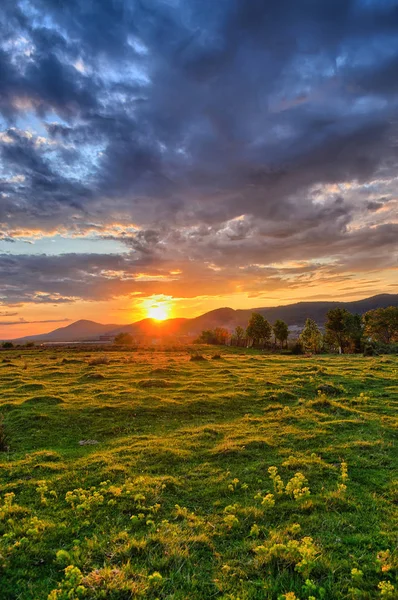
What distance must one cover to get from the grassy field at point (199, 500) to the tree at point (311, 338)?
74.1 m

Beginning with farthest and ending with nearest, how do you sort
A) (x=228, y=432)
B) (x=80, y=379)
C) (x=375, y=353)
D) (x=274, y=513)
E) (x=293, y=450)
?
(x=375, y=353), (x=80, y=379), (x=228, y=432), (x=293, y=450), (x=274, y=513)

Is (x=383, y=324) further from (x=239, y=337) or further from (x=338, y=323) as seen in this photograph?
(x=239, y=337)

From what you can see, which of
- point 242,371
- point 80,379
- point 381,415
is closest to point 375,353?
point 242,371

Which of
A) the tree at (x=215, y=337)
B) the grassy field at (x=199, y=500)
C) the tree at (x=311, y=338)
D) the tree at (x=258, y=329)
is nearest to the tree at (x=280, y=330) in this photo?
the tree at (x=311, y=338)

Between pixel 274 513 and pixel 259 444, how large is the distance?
202 inches

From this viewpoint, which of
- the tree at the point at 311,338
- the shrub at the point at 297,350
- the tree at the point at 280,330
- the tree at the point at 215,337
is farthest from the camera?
the tree at the point at 215,337

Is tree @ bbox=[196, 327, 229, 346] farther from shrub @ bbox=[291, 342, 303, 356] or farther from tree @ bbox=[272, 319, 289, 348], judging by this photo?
shrub @ bbox=[291, 342, 303, 356]

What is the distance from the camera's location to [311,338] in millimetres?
93750

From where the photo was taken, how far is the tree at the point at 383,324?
88500 mm

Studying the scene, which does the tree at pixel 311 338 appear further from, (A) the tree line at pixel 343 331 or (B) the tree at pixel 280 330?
(B) the tree at pixel 280 330

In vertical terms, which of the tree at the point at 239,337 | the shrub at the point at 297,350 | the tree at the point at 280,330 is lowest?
the shrub at the point at 297,350

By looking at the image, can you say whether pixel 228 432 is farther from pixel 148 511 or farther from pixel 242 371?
pixel 242 371

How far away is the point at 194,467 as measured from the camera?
12.6m

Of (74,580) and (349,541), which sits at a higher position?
(74,580)
